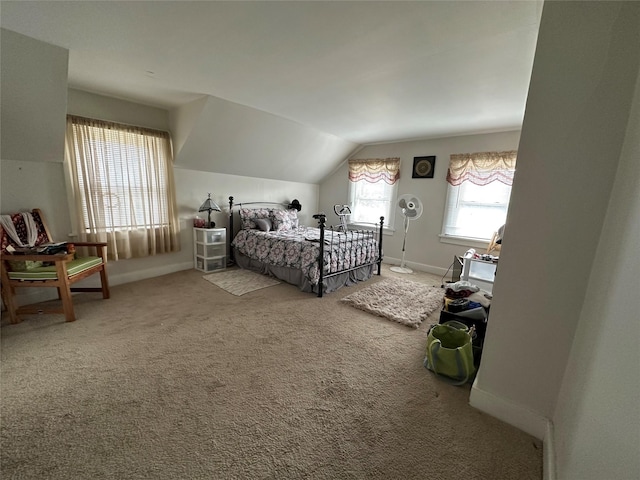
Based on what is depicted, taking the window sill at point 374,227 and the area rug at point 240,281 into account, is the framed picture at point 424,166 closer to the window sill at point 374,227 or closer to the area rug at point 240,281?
the window sill at point 374,227

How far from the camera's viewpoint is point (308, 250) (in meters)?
3.21

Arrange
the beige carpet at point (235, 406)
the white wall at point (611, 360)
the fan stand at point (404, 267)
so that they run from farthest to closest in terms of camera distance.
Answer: the fan stand at point (404, 267)
the beige carpet at point (235, 406)
the white wall at point (611, 360)

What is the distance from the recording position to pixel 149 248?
3562mm

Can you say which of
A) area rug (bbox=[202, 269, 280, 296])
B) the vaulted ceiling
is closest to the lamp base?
area rug (bbox=[202, 269, 280, 296])

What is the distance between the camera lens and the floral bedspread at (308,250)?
3188 millimetres

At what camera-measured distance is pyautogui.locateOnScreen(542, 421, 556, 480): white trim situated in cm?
110

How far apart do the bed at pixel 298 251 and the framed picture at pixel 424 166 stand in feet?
4.22

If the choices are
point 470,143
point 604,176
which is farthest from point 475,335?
point 470,143

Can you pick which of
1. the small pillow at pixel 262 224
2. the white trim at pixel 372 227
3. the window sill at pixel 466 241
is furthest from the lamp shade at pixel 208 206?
the window sill at pixel 466 241

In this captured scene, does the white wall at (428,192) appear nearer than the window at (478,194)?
No

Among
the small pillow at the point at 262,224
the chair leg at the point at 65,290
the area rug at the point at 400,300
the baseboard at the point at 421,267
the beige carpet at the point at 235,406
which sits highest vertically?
the small pillow at the point at 262,224

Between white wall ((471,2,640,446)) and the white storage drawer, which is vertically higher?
white wall ((471,2,640,446))

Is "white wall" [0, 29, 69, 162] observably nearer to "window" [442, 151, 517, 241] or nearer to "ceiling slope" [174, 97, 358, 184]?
"ceiling slope" [174, 97, 358, 184]

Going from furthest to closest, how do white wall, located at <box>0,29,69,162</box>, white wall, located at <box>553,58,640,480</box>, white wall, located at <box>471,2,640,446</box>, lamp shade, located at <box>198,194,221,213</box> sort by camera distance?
lamp shade, located at <box>198,194,221,213</box>
white wall, located at <box>0,29,69,162</box>
white wall, located at <box>471,2,640,446</box>
white wall, located at <box>553,58,640,480</box>
